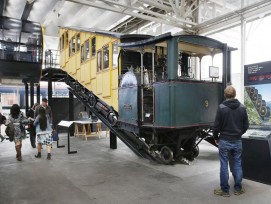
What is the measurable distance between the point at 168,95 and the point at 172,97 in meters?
0.10

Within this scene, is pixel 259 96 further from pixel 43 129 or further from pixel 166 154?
pixel 43 129

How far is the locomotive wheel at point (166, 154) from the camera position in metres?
6.39

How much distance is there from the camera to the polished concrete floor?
4.23m

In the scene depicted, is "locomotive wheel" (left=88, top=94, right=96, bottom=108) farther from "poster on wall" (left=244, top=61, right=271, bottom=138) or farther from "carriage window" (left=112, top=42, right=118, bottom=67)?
"poster on wall" (left=244, top=61, right=271, bottom=138)

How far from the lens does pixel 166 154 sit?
21.4ft

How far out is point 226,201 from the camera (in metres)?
4.07

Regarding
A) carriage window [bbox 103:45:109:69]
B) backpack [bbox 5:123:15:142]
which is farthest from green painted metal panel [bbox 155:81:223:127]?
backpack [bbox 5:123:15:142]

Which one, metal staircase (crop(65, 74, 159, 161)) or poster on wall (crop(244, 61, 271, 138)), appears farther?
metal staircase (crop(65, 74, 159, 161))

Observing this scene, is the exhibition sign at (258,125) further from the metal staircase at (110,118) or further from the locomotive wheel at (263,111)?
the metal staircase at (110,118)

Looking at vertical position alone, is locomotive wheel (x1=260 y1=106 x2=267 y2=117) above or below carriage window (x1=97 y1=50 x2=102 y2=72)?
below

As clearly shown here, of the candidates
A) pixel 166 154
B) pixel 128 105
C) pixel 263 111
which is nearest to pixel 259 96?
pixel 263 111

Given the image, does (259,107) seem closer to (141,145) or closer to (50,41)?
(141,145)

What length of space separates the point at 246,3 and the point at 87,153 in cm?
809

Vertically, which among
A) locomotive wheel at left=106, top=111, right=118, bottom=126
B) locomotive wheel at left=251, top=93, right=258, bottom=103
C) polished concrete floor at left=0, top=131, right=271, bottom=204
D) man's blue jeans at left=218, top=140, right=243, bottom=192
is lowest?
polished concrete floor at left=0, top=131, right=271, bottom=204
